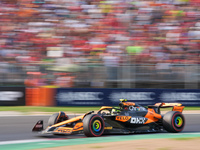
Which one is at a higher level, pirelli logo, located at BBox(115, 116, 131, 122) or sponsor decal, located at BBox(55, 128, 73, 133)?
pirelli logo, located at BBox(115, 116, 131, 122)

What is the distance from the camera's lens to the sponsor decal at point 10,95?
14584mm

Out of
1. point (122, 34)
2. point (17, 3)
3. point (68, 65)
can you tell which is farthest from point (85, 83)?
point (17, 3)

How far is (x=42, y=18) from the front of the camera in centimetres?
1712

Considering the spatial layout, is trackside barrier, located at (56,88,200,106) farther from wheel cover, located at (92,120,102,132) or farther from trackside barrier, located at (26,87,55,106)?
wheel cover, located at (92,120,102,132)

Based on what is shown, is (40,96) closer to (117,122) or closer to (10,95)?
(10,95)

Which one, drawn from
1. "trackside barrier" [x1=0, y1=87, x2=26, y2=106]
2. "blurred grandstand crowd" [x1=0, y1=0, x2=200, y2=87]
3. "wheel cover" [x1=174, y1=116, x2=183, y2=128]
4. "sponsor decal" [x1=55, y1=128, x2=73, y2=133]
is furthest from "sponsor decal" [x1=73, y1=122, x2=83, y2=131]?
"trackside barrier" [x1=0, y1=87, x2=26, y2=106]

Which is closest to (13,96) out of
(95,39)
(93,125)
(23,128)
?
(95,39)

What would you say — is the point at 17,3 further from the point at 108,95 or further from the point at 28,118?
the point at 28,118

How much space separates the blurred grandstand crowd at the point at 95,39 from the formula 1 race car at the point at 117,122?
6692mm

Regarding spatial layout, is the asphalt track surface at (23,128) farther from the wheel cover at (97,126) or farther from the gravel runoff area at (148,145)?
the gravel runoff area at (148,145)

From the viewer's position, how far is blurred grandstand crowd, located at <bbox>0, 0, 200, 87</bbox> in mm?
14711

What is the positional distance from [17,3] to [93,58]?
564 centimetres

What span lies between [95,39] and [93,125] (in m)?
9.94

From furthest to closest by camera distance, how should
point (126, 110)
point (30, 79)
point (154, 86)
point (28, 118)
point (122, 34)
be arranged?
point (122, 34), point (154, 86), point (30, 79), point (28, 118), point (126, 110)
